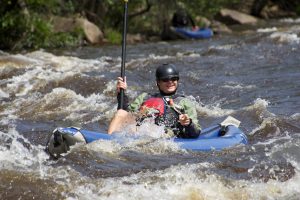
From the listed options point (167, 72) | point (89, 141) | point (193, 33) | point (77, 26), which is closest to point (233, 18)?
point (193, 33)

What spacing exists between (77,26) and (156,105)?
1305 cm

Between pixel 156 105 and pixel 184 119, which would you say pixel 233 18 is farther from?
pixel 184 119

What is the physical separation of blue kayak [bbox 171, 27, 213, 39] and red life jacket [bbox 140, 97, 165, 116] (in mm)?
14408

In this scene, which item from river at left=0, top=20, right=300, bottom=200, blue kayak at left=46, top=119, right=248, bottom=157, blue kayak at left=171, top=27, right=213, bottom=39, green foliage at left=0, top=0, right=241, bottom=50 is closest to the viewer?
river at left=0, top=20, right=300, bottom=200

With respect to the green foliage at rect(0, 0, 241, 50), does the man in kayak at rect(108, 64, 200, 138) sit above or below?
above

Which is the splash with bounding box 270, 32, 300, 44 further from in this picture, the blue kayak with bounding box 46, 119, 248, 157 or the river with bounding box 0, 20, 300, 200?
the blue kayak with bounding box 46, 119, 248, 157

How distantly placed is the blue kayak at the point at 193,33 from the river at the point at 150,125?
4.59m

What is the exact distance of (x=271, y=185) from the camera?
4.86 metres

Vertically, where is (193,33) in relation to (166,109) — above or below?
below

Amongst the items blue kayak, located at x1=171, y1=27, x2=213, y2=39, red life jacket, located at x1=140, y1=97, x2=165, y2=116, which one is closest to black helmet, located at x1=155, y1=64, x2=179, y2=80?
red life jacket, located at x1=140, y1=97, x2=165, y2=116

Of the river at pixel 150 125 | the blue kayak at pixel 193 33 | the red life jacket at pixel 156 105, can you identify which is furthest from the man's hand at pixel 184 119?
the blue kayak at pixel 193 33

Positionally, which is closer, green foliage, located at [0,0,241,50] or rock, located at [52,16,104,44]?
green foliage, located at [0,0,241,50]

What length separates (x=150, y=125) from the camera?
642 cm

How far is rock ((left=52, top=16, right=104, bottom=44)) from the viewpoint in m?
19.1
